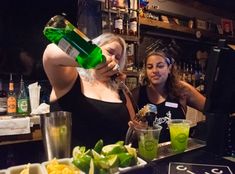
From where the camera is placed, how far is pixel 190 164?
865mm

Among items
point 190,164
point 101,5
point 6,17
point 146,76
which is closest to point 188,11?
point 101,5

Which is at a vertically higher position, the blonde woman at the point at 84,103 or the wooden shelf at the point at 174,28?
the wooden shelf at the point at 174,28

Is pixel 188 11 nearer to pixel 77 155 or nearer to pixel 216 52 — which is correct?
pixel 216 52

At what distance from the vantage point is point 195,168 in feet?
2.73

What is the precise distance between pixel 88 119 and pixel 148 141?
1.06ft

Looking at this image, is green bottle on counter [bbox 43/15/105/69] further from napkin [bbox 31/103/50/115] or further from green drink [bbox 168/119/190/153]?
napkin [bbox 31/103/50/115]

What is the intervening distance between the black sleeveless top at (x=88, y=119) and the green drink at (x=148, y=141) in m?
0.24

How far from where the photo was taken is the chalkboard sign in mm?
806

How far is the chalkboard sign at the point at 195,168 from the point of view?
806mm

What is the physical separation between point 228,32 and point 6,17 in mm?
3282

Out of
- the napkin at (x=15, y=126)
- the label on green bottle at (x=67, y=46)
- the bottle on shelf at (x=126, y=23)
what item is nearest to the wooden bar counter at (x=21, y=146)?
the napkin at (x=15, y=126)

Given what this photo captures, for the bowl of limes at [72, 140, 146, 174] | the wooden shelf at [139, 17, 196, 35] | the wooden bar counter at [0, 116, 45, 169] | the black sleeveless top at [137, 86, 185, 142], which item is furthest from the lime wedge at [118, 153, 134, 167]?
the wooden shelf at [139, 17, 196, 35]

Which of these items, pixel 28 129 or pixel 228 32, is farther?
pixel 228 32

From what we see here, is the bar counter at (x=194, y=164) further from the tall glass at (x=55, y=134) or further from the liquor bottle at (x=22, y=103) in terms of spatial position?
the liquor bottle at (x=22, y=103)
